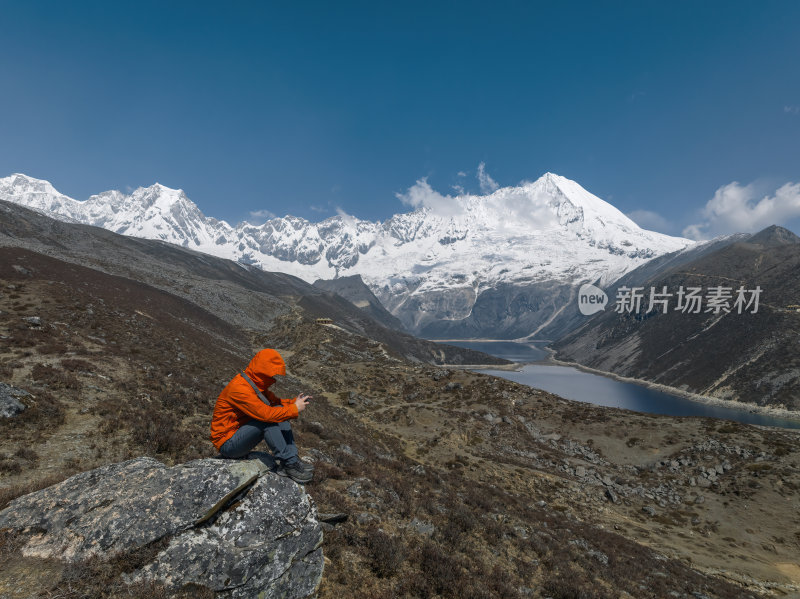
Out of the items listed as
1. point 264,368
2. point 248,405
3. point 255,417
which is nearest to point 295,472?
point 255,417

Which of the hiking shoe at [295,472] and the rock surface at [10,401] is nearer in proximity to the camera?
the hiking shoe at [295,472]

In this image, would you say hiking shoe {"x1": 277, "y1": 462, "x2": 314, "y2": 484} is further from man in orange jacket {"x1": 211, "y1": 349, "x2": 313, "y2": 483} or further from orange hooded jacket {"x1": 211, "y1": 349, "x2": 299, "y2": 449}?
orange hooded jacket {"x1": 211, "y1": 349, "x2": 299, "y2": 449}

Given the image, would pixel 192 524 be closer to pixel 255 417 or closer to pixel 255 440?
pixel 255 440

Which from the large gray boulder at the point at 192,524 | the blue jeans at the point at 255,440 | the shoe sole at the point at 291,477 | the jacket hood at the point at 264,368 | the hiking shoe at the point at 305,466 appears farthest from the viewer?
the hiking shoe at the point at 305,466

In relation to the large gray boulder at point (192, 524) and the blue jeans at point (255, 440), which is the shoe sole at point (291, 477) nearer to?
the blue jeans at point (255, 440)

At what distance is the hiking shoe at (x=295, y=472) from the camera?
28.8ft

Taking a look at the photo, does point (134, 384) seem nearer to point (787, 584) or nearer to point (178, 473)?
point (178, 473)

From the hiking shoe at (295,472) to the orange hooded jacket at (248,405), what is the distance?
4.47 ft

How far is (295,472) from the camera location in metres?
8.88

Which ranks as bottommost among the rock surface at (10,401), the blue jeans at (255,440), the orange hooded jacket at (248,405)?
the rock surface at (10,401)

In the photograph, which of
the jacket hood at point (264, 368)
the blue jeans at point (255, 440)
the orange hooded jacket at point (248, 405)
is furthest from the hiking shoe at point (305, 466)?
the jacket hood at point (264, 368)

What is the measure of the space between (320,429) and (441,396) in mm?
30807

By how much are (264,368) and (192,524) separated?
3173mm

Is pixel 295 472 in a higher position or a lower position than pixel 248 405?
→ lower
